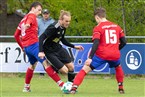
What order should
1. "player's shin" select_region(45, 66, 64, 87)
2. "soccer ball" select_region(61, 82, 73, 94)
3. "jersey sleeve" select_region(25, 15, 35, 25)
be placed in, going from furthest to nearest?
"player's shin" select_region(45, 66, 64, 87)
"jersey sleeve" select_region(25, 15, 35, 25)
"soccer ball" select_region(61, 82, 73, 94)

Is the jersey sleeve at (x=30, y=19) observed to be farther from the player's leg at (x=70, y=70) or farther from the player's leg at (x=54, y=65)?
the player's leg at (x=70, y=70)

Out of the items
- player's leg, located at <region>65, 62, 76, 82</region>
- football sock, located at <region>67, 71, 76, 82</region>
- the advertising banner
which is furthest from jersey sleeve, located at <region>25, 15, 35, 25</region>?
the advertising banner

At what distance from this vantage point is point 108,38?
11805mm

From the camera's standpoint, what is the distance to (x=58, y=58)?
1249 cm

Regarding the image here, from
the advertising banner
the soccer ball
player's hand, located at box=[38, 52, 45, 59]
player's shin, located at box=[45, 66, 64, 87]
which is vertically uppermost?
player's hand, located at box=[38, 52, 45, 59]

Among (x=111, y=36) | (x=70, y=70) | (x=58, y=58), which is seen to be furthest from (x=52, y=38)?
(x=111, y=36)

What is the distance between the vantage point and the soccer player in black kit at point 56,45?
12.1 meters

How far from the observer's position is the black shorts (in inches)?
486

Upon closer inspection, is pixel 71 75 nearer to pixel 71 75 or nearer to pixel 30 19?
pixel 71 75

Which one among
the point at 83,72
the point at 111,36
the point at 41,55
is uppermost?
the point at 111,36

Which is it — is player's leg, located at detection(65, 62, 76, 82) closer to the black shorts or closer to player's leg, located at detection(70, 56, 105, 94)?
the black shorts

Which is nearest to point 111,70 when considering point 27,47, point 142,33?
point 142,33

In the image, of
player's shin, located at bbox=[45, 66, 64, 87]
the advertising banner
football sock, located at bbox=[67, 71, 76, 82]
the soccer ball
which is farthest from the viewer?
Result: the advertising banner

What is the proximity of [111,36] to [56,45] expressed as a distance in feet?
4.18
